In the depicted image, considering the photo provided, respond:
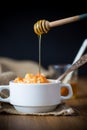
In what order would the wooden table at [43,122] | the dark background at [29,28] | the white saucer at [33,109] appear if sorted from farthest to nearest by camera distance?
the dark background at [29,28]
the white saucer at [33,109]
the wooden table at [43,122]

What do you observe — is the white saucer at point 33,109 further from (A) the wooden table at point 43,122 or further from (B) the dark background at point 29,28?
(B) the dark background at point 29,28

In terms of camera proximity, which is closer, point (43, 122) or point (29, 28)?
point (43, 122)

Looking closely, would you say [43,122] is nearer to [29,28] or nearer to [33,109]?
[33,109]

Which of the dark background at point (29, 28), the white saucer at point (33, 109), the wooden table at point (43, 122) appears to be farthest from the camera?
the dark background at point (29, 28)

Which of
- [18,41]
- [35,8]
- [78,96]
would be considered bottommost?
[78,96]

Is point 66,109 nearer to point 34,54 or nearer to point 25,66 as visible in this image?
point 25,66

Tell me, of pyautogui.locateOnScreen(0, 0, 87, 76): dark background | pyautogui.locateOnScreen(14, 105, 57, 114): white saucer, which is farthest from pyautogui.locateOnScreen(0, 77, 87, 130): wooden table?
pyautogui.locateOnScreen(0, 0, 87, 76): dark background

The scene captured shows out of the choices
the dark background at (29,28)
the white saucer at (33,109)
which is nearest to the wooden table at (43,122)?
the white saucer at (33,109)

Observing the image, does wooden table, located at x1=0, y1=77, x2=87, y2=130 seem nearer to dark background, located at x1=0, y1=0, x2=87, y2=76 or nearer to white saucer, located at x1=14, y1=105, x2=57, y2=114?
white saucer, located at x1=14, y1=105, x2=57, y2=114

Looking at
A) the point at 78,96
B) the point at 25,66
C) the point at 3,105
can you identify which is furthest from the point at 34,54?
the point at 3,105

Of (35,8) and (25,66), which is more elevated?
(35,8)

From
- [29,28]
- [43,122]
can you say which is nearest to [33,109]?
[43,122]
